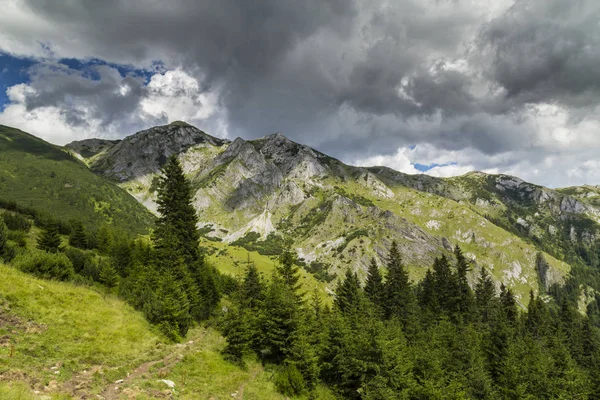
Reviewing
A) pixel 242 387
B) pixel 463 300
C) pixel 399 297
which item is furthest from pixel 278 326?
pixel 463 300

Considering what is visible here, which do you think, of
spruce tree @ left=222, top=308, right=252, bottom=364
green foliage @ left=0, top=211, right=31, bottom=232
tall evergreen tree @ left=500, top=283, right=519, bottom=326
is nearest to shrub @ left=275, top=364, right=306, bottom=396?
spruce tree @ left=222, top=308, right=252, bottom=364

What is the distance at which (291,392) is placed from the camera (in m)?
28.3

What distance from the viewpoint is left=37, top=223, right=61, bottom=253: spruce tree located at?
44.4 meters

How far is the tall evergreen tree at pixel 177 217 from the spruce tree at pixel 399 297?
44.5m

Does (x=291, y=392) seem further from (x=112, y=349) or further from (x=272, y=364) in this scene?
(x=112, y=349)

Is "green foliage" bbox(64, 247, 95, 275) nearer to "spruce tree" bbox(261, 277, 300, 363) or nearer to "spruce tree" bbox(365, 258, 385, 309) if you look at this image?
"spruce tree" bbox(261, 277, 300, 363)

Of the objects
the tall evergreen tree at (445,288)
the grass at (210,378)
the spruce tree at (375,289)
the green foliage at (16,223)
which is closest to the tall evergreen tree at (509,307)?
the tall evergreen tree at (445,288)

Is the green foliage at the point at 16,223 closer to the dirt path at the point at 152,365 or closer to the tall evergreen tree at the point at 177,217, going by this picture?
the tall evergreen tree at the point at 177,217

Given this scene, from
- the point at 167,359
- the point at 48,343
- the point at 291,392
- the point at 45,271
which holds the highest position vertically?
the point at 45,271

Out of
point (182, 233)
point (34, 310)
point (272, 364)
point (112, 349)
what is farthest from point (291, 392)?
point (182, 233)

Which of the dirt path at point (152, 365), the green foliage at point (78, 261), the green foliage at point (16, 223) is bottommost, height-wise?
the dirt path at point (152, 365)

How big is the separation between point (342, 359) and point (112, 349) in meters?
24.9

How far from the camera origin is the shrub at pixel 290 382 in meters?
28.2

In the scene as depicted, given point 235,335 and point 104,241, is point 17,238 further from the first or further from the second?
point 235,335
